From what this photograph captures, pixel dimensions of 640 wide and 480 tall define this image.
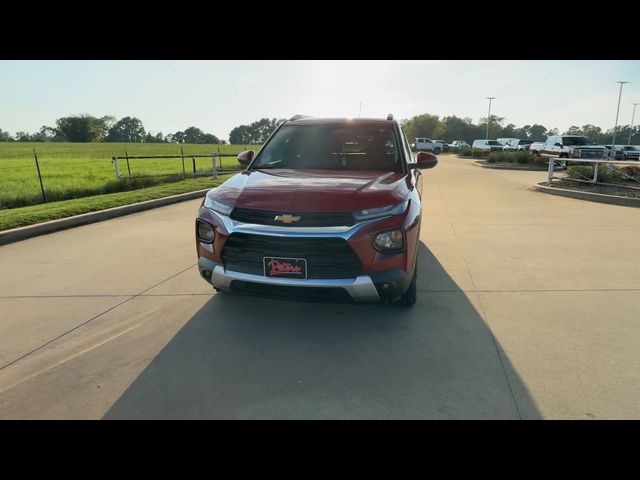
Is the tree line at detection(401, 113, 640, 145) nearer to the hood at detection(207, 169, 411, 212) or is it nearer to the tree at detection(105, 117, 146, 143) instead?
the hood at detection(207, 169, 411, 212)

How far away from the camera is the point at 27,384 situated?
2.67 metres

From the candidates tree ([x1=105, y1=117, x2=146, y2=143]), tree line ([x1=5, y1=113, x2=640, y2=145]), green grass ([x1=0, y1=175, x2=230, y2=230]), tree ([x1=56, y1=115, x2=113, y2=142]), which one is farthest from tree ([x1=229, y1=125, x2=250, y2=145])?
green grass ([x1=0, y1=175, x2=230, y2=230])

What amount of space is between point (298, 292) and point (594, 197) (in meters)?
10.5

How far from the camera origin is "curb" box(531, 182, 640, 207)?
952 centimetres

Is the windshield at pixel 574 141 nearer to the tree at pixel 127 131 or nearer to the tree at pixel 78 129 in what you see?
the tree at pixel 78 129

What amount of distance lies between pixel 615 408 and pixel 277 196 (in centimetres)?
263

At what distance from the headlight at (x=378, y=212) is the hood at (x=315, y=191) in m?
0.03

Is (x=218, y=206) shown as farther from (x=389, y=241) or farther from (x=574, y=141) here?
(x=574, y=141)

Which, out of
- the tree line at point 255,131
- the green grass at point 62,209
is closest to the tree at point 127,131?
the tree line at point 255,131

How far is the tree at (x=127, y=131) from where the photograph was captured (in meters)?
122

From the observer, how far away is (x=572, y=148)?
73.8ft
